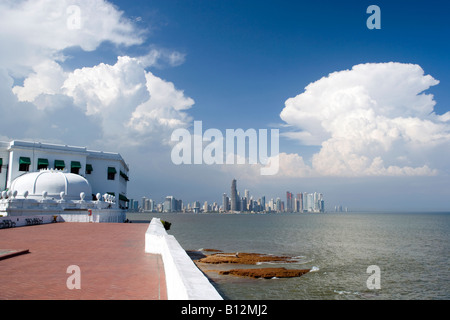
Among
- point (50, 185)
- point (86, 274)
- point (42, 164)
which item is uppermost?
point (42, 164)

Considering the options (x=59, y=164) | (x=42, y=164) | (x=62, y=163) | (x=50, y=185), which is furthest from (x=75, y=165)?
(x=50, y=185)

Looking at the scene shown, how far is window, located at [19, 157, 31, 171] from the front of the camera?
→ 45562 millimetres

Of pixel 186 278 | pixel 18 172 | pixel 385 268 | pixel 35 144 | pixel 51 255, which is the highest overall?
pixel 35 144

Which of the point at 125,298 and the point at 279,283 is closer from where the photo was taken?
the point at 125,298

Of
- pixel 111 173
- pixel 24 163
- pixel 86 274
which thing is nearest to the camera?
pixel 86 274

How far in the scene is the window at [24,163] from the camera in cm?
4556

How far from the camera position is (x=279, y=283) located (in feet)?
66.8

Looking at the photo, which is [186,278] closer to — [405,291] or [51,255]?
[51,255]

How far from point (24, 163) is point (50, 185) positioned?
8.84 meters

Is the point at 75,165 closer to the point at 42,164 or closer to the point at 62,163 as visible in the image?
the point at 62,163

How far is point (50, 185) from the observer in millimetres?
40094

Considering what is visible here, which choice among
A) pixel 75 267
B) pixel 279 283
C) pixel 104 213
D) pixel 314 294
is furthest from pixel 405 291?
pixel 104 213
